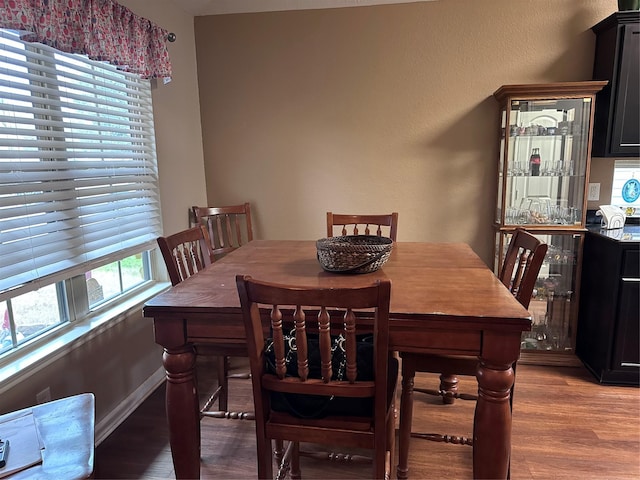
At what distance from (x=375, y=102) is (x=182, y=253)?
1.83 metres

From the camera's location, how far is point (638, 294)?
2.44 meters

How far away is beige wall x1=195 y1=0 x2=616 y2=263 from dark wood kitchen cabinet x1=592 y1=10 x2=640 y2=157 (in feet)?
0.64

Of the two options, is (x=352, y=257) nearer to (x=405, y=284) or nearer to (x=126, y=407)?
(x=405, y=284)

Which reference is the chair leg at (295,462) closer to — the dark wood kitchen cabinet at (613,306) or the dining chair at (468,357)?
the dining chair at (468,357)

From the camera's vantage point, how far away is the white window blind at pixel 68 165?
1.68 meters

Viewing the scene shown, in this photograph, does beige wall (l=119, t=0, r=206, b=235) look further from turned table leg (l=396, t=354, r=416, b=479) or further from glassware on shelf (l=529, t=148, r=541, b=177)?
glassware on shelf (l=529, t=148, r=541, b=177)

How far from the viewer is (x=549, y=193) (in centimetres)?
290

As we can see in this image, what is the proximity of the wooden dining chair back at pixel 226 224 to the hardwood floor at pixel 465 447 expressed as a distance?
109 centimetres

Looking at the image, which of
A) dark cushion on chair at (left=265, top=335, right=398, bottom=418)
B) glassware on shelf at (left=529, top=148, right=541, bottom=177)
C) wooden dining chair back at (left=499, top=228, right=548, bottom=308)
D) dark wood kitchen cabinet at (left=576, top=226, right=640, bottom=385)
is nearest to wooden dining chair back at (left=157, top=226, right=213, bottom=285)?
dark cushion on chair at (left=265, top=335, right=398, bottom=418)

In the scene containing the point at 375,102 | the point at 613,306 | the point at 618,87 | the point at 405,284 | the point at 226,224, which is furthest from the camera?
the point at 226,224

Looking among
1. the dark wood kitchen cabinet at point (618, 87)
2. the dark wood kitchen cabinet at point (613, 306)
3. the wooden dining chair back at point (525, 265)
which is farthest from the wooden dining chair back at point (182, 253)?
the dark wood kitchen cabinet at point (618, 87)

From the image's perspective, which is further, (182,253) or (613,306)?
(613,306)

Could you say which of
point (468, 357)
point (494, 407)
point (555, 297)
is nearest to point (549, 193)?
point (555, 297)

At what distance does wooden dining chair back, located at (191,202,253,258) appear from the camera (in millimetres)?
3063
